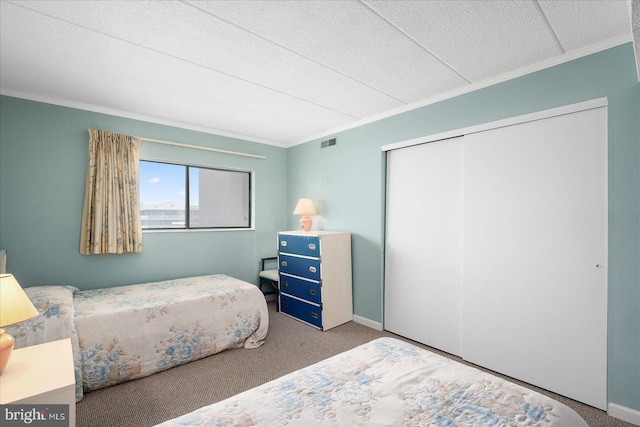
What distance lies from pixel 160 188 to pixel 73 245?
3.65ft

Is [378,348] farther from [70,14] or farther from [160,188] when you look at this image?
[160,188]

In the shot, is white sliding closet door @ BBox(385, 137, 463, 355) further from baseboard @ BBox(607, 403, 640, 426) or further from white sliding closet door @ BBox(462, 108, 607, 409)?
baseboard @ BBox(607, 403, 640, 426)

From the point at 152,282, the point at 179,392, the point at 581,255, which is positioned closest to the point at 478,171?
the point at 581,255

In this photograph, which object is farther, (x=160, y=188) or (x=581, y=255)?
(x=160, y=188)

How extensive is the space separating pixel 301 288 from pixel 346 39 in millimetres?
2655

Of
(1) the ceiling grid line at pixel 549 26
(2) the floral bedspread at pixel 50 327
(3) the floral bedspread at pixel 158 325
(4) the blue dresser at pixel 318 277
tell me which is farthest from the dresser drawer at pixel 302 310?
(1) the ceiling grid line at pixel 549 26

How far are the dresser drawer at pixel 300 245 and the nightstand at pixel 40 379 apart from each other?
224 centimetres

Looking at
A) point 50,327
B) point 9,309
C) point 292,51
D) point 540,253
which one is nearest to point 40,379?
point 9,309

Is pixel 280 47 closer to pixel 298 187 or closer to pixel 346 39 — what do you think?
pixel 346 39

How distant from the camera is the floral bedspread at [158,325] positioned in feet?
7.30

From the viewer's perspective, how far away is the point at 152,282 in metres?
3.41

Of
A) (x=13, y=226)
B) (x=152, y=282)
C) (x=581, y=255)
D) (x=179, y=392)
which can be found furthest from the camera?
(x=152, y=282)

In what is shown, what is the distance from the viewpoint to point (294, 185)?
4566 mm

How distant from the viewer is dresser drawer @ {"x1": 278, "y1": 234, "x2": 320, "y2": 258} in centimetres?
340
